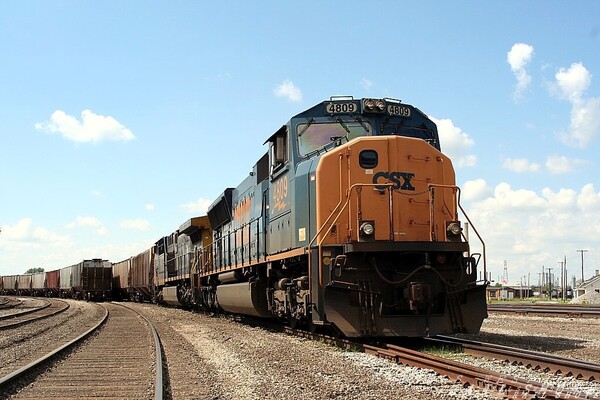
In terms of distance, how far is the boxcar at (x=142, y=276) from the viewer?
3503cm

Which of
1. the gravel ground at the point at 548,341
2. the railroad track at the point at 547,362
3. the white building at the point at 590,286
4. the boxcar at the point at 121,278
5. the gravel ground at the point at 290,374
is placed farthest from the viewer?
the white building at the point at 590,286

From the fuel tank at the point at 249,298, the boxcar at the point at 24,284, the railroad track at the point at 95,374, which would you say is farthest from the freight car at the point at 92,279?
the railroad track at the point at 95,374

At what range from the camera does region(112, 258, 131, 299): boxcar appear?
147 feet

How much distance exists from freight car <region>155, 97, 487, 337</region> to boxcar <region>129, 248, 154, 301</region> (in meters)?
23.6

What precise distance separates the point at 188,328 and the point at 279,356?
7.22 meters

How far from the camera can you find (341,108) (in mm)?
11523

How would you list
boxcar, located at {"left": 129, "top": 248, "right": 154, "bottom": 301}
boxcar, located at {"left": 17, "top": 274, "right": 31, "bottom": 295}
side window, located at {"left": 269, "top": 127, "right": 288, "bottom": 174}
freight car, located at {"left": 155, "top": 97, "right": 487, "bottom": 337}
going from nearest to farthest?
freight car, located at {"left": 155, "top": 97, "right": 487, "bottom": 337} → side window, located at {"left": 269, "top": 127, "right": 288, "bottom": 174} → boxcar, located at {"left": 129, "top": 248, "right": 154, "bottom": 301} → boxcar, located at {"left": 17, "top": 274, "right": 31, "bottom": 295}

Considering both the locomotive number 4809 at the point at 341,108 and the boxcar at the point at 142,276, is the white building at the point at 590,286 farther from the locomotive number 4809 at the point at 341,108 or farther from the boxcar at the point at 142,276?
the locomotive number 4809 at the point at 341,108

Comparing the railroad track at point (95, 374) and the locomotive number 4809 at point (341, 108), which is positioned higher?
the locomotive number 4809 at point (341, 108)

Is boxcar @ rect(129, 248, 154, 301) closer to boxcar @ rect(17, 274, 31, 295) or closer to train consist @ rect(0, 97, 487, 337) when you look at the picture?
train consist @ rect(0, 97, 487, 337)

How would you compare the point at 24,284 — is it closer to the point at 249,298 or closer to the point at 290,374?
the point at 249,298

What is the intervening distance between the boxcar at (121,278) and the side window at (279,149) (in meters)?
32.7

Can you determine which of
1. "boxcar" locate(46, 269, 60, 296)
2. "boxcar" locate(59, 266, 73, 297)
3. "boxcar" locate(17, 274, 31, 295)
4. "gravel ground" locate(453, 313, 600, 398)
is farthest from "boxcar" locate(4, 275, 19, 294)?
"gravel ground" locate(453, 313, 600, 398)

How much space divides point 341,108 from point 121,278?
3952cm
